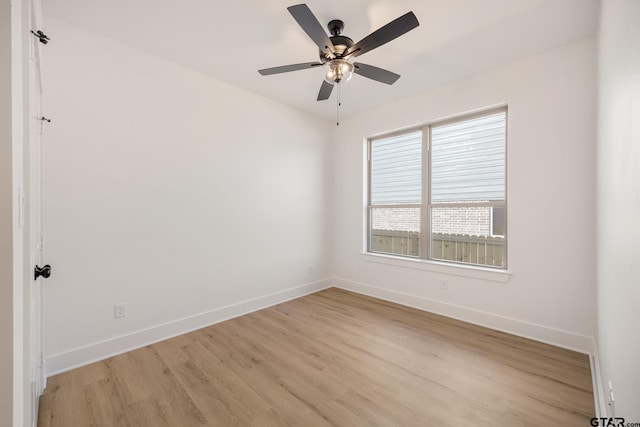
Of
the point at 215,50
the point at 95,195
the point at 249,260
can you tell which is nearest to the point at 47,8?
the point at 215,50

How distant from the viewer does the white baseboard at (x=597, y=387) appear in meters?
1.54

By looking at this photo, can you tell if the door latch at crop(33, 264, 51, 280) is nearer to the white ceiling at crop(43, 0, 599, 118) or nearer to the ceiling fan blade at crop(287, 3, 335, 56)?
the white ceiling at crop(43, 0, 599, 118)

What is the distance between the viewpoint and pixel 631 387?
0.92m

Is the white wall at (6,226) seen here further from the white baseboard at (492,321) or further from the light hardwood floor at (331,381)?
the white baseboard at (492,321)

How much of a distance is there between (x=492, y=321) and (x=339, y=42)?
3096mm

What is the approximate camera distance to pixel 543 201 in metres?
2.53

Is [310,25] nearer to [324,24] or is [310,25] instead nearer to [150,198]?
[324,24]

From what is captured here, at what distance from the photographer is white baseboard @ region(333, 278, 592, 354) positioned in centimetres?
236

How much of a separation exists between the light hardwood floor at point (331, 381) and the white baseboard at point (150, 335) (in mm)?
76

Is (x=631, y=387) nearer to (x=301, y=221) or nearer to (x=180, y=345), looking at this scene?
(x=180, y=345)

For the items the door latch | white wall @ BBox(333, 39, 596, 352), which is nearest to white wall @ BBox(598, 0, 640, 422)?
white wall @ BBox(333, 39, 596, 352)

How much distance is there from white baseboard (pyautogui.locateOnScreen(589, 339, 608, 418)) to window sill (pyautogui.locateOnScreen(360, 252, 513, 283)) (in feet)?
2.62

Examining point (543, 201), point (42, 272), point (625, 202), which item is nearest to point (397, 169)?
point (543, 201)

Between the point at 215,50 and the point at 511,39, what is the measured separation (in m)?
2.68
